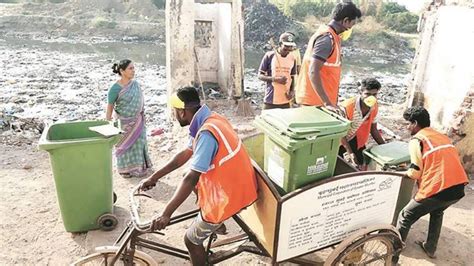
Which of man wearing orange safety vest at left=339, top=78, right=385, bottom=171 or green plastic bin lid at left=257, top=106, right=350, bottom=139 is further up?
green plastic bin lid at left=257, top=106, right=350, bottom=139

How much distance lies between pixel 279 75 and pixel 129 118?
2.37 m

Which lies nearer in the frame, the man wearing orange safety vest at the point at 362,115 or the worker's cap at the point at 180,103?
the worker's cap at the point at 180,103

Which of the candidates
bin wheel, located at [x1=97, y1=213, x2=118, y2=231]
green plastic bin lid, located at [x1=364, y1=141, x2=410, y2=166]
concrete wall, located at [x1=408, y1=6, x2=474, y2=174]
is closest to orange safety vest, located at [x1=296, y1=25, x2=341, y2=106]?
green plastic bin lid, located at [x1=364, y1=141, x2=410, y2=166]

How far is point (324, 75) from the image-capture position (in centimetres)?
404

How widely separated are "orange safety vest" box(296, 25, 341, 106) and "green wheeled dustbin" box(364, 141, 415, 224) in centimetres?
71

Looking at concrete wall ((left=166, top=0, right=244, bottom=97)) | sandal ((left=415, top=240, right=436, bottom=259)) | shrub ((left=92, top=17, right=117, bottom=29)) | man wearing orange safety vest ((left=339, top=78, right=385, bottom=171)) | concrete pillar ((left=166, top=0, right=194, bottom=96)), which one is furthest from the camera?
shrub ((left=92, top=17, right=117, bottom=29))

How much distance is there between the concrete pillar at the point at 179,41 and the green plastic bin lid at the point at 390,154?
5.50 m

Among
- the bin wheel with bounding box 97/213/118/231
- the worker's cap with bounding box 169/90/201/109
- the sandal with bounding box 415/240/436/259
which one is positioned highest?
the worker's cap with bounding box 169/90/201/109

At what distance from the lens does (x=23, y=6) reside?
27.4 metres

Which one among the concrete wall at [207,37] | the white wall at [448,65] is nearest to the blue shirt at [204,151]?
the white wall at [448,65]

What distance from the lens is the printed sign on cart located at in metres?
2.83

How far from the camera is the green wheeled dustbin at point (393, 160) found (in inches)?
161

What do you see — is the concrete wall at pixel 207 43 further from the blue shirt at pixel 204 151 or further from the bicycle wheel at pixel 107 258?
the blue shirt at pixel 204 151

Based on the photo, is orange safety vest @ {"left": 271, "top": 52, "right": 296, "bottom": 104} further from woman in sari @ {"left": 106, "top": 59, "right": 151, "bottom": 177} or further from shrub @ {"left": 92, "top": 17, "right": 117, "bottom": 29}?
shrub @ {"left": 92, "top": 17, "right": 117, "bottom": 29}
